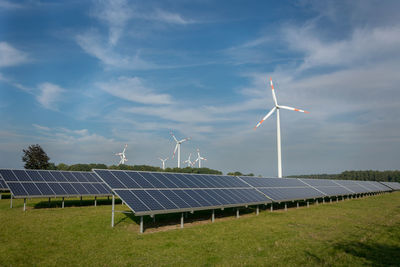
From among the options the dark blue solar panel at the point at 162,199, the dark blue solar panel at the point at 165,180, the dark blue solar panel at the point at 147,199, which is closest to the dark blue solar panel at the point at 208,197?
the dark blue solar panel at the point at 165,180

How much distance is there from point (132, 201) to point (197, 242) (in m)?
5.40

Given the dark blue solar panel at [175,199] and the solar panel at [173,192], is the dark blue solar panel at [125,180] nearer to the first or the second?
the solar panel at [173,192]

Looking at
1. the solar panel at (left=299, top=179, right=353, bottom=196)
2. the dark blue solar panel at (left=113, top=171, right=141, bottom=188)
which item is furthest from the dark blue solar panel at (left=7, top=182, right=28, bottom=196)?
the solar panel at (left=299, top=179, right=353, bottom=196)

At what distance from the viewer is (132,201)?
1916 centimetres

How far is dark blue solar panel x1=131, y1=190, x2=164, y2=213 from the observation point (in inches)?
765

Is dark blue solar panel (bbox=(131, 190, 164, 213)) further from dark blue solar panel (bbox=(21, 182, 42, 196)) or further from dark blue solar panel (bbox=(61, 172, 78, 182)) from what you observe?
dark blue solar panel (bbox=(61, 172, 78, 182))

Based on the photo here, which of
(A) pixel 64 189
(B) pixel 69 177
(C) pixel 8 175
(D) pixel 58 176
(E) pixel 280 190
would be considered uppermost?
(C) pixel 8 175

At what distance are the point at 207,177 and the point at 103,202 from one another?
16.5 m

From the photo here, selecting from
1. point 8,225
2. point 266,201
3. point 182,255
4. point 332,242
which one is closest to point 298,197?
point 266,201

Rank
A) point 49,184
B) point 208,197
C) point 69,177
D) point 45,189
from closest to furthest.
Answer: point 208,197
point 45,189
point 49,184
point 69,177

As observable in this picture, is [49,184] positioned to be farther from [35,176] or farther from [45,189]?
[35,176]

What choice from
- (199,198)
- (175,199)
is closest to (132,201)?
(175,199)

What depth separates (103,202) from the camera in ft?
127

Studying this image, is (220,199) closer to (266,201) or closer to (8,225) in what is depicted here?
(266,201)
